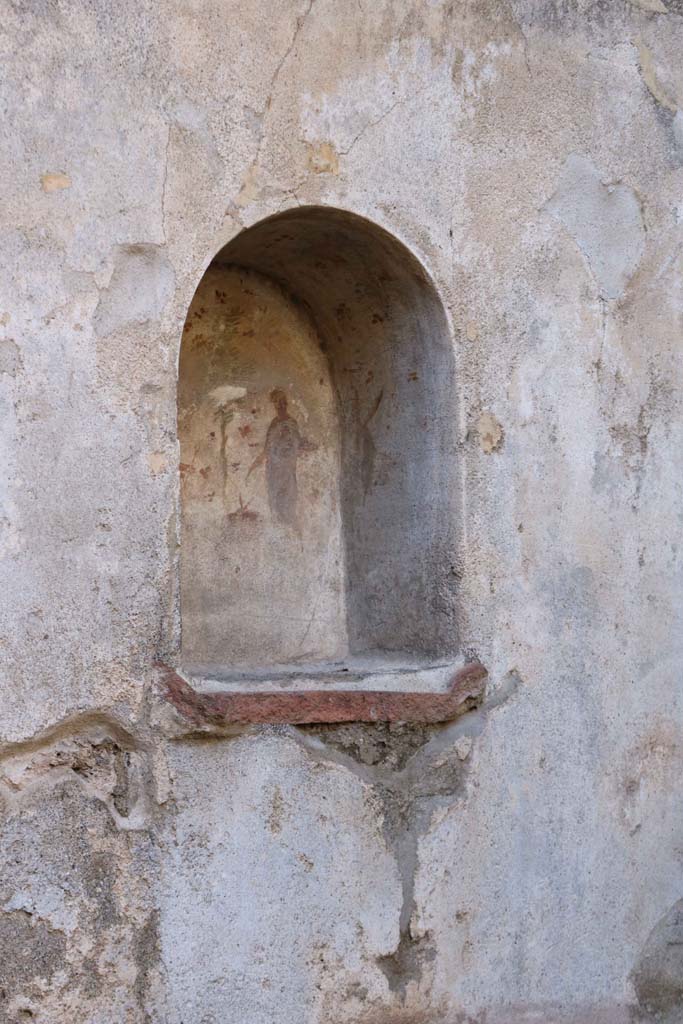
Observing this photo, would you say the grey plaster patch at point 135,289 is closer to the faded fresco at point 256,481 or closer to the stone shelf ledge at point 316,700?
the faded fresco at point 256,481

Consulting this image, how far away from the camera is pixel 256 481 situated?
4.04 meters

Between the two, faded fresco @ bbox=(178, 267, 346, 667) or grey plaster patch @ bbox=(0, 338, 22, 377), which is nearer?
grey plaster patch @ bbox=(0, 338, 22, 377)

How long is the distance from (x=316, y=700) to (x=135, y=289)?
99cm

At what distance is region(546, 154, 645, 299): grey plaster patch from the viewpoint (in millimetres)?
3863

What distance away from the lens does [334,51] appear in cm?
357

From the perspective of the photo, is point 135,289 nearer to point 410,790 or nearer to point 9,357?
point 9,357

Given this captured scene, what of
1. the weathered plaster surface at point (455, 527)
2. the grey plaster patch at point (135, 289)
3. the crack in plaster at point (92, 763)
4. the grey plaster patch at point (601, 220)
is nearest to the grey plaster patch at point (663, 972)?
the weathered plaster surface at point (455, 527)

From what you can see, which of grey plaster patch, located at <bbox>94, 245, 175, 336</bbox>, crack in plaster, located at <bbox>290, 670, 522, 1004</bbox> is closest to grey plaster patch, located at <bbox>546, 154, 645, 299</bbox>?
grey plaster patch, located at <bbox>94, 245, 175, 336</bbox>

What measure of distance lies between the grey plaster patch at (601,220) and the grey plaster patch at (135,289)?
3.52 feet

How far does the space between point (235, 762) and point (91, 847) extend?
0.36 m

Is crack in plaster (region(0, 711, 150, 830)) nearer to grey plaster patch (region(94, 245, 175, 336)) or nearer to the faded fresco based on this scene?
the faded fresco

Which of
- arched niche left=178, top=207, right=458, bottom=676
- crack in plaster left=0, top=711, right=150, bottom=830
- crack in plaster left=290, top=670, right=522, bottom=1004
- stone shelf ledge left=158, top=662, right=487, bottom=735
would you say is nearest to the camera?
crack in plaster left=0, top=711, right=150, bottom=830

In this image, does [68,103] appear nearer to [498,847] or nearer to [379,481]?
[379,481]

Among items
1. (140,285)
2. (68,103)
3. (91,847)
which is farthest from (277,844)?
(68,103)
